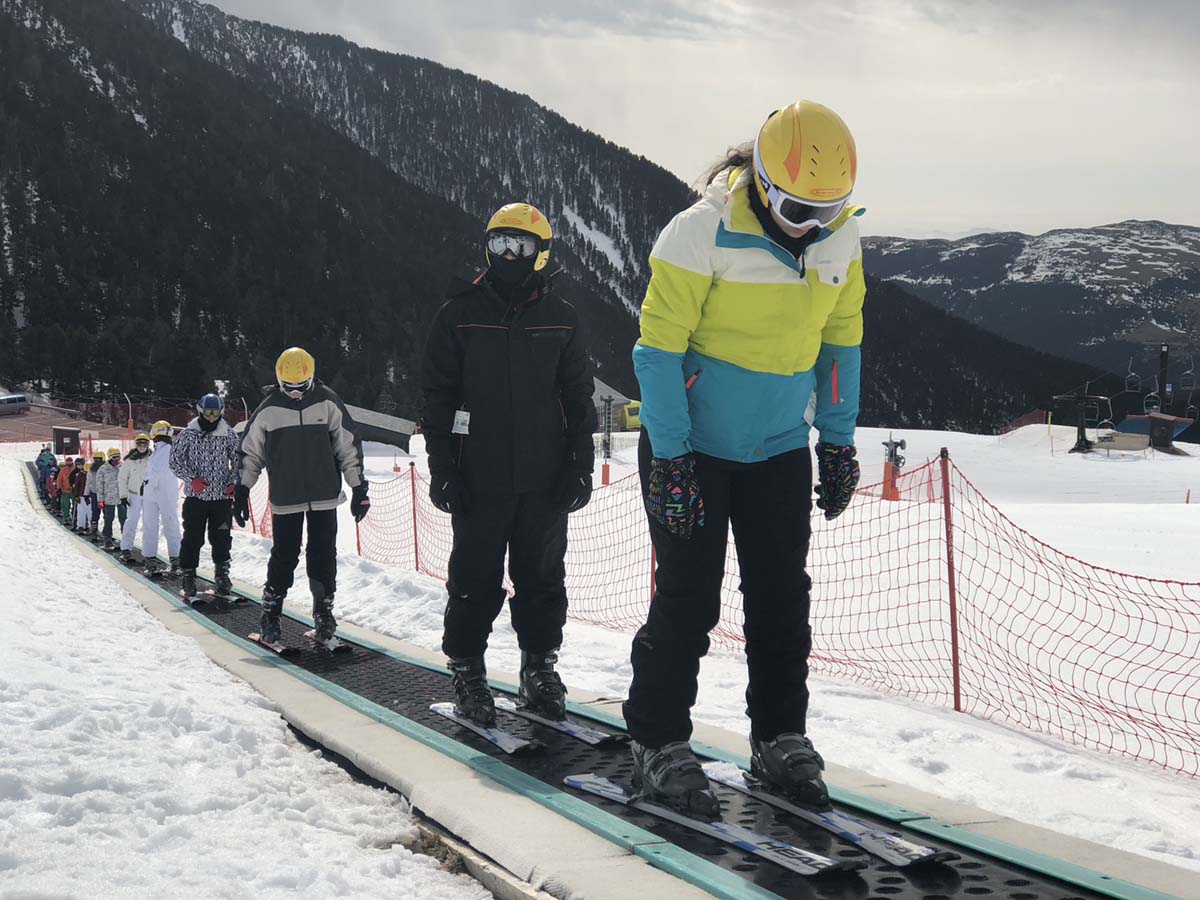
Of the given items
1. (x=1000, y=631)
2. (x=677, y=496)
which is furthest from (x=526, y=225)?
(x=1000, y=631)

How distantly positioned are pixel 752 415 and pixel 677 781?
105 cm

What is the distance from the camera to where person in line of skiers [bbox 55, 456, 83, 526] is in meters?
19.0

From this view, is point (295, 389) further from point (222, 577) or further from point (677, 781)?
point (677, 781)

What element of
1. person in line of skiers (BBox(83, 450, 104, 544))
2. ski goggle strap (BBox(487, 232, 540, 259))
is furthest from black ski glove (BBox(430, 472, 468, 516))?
person in line of skiers (BBox(83, 450, 104, 544))

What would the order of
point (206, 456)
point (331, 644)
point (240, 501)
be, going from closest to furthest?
point (331, 644)
point (240, 501)
point (206, 456)

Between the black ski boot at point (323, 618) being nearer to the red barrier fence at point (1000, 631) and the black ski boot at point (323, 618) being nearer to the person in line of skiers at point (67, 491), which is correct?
the red barrier fence at point (1000, 631)

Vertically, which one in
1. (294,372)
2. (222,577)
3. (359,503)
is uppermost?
(294,372)

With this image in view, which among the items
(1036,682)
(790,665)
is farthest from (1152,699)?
(790,665)

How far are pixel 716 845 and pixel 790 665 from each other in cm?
59

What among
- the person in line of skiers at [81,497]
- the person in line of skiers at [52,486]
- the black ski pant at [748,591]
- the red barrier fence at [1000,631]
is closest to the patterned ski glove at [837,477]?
the black ski pant at [748,591]

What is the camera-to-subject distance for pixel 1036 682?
547cm

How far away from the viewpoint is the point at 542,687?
13.2 ft

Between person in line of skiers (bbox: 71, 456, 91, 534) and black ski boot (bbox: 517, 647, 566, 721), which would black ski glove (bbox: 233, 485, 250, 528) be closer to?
black ski boot (bbox: 517, 647, 566, 721)

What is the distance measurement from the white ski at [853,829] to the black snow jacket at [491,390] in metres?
1.38
